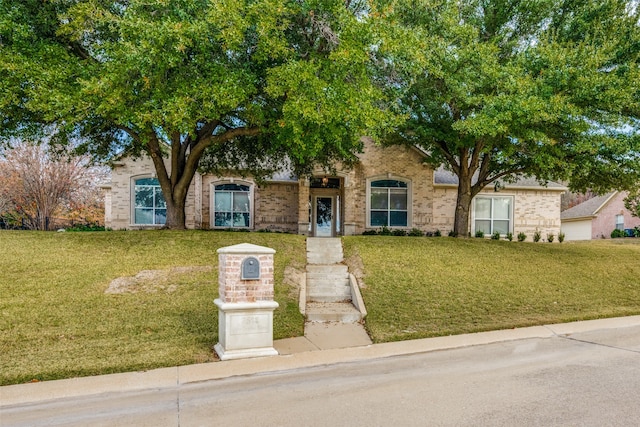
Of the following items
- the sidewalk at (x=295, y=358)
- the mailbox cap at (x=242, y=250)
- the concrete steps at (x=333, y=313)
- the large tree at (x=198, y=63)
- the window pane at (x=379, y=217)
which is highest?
the large tree at (x=198, y=63)

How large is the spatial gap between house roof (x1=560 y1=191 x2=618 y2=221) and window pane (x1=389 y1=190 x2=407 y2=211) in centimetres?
1889

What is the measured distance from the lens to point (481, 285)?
1134cm

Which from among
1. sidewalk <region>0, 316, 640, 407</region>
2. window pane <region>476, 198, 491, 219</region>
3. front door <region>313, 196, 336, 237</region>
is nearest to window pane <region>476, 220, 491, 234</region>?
window pane <region>476, 198, 491, 219</region>

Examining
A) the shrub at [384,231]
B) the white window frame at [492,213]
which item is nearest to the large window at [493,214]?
the white window frame at [492,213]

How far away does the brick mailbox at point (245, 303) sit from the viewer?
681 centimetres

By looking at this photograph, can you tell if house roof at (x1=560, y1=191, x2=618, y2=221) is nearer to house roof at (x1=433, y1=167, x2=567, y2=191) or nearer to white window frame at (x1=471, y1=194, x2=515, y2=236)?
house roof at (x1=433, y1=167, x2=567, y2=191)

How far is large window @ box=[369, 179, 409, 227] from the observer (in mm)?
20375

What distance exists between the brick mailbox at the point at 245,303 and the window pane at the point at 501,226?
17775 mm

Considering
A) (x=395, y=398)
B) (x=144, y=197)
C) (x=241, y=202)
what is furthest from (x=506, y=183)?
(x=395, y=398)

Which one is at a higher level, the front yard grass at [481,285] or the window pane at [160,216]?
the window pane at [160,216]

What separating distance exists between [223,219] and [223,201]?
85 cm

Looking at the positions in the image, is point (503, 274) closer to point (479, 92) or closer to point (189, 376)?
point (479, 92)

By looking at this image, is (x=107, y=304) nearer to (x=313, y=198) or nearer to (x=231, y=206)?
(x=231, y=206)

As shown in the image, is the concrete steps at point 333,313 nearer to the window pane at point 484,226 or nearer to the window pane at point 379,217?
the window pane at point 379,217
